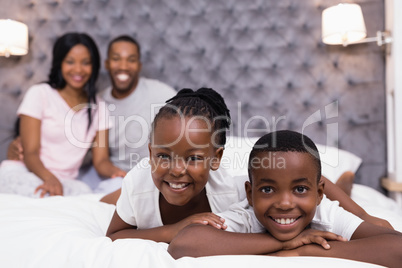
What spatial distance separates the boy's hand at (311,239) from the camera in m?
0.96

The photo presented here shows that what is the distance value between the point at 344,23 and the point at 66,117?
200cm

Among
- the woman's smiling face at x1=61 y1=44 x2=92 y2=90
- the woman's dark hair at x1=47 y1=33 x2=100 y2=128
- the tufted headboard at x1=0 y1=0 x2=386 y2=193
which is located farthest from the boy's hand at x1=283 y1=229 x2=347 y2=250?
the woman's smiling face at x1=61 y1=44 x2=92 y2=90

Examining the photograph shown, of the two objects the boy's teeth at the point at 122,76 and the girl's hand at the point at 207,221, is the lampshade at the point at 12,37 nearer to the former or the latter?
the boy's teeth at the point at 122,76

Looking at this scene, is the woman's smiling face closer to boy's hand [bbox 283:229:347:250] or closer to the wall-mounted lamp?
the wall-mounted lamp

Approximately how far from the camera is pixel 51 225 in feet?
3.92

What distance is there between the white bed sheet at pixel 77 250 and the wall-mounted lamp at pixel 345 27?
6.33 ft

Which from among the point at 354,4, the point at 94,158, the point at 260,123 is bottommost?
the point at 94,158

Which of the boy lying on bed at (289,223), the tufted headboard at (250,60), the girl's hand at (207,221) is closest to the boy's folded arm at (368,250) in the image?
the boy lying on bed at (289,223)

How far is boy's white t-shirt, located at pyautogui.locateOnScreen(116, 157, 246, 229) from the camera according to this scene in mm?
1260

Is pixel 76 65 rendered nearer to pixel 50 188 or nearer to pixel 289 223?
pixel 50 188

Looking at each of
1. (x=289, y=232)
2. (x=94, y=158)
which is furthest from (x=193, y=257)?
(x=94, y=158)

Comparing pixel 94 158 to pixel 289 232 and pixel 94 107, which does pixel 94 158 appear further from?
pixel 289 232

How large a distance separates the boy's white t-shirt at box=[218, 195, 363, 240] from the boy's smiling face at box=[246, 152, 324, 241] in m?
0.08

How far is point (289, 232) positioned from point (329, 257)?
13cm
